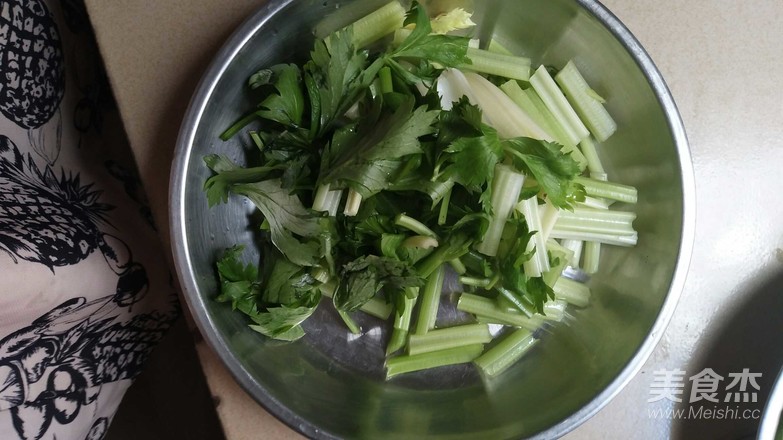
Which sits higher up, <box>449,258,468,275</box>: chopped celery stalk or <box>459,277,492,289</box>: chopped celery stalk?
<box>449,258,468,275</box>: chopped celery stalk

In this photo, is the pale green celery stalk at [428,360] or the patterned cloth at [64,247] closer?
the patterned cloth at [64,247]

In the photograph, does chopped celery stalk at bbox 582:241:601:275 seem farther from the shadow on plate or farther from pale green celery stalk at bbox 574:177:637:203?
the shadow on plate

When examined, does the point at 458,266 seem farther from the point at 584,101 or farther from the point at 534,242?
the point at 584,101

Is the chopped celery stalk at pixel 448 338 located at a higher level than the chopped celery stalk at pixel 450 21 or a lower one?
lower

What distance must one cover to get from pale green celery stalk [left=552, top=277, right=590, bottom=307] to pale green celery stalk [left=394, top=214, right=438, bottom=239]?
23 centimetres

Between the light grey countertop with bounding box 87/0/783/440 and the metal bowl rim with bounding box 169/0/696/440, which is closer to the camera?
the metal bowl rim with bounding box 169/0/696/440

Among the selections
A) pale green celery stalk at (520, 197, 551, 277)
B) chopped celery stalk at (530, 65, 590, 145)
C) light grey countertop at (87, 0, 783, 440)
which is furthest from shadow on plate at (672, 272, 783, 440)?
chopped celery stalk at (530, 65, 590, 145)

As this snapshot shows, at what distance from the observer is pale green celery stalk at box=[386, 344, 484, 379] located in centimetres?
92

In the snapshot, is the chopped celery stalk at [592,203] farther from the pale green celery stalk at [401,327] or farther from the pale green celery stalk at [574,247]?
the pale green celery stalk at [401,327]

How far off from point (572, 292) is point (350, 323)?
0.35 meters

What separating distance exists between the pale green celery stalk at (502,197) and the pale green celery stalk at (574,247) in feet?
0.51

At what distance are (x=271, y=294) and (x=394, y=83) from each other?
1.12 feet

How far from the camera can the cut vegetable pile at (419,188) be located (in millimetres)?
806

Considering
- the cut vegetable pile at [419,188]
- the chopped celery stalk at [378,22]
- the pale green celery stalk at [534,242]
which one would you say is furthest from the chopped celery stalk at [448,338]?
the chopped celery stalk at [378,22]
